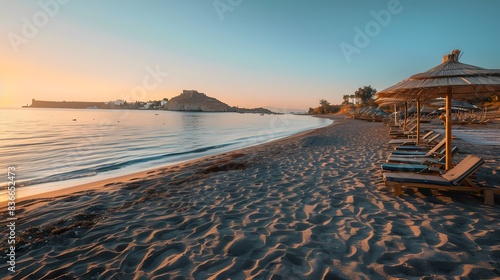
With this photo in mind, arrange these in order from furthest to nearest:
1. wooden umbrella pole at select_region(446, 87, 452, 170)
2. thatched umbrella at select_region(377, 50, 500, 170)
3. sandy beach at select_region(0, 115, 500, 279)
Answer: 1. wooden umbrella pole at select_region(446, 87, 452, 170)
2. thatched umbrella at select_region(377, 50, 500, 170)
3. sandy beach at select_region(0, 115, 500, 279)

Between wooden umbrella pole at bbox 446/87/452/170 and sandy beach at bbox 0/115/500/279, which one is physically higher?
wooden umbrella pole at bbox 446/87/452/170

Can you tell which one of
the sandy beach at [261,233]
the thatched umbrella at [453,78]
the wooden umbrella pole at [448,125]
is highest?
the thatched umbrella at [453,78]

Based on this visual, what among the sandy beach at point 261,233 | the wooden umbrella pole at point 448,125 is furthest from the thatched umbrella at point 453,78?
the sandy beach at point 261,233

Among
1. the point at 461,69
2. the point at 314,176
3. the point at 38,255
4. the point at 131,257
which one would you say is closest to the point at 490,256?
the point at 461,69

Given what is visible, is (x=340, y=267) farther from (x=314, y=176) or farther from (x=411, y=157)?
(x=411, y=157)

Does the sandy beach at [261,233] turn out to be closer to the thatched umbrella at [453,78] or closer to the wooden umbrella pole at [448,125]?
the wooden umbrella pole at [448,125]

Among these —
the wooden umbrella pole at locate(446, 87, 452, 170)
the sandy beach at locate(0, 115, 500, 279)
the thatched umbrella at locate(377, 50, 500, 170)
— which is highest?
the thatched umbrella at locate(377, 50, 500, 170)

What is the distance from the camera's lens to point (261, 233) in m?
3.54

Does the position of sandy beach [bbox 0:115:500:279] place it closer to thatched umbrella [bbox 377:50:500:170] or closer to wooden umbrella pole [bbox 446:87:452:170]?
wooden umbrella pole [bbox 446:87:452:170]

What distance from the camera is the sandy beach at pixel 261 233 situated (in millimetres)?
2736

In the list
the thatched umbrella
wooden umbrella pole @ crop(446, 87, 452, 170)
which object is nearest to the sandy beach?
wooden umbrella pole @ crop(446, 87, 452, 170)

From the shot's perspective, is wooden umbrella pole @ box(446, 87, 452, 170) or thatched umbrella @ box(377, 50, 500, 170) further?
wooden umbrella pole @ box(446, 87, 452, 170)

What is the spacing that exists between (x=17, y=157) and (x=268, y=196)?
1418 centimetres

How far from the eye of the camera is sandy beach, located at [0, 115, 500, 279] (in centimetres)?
274
